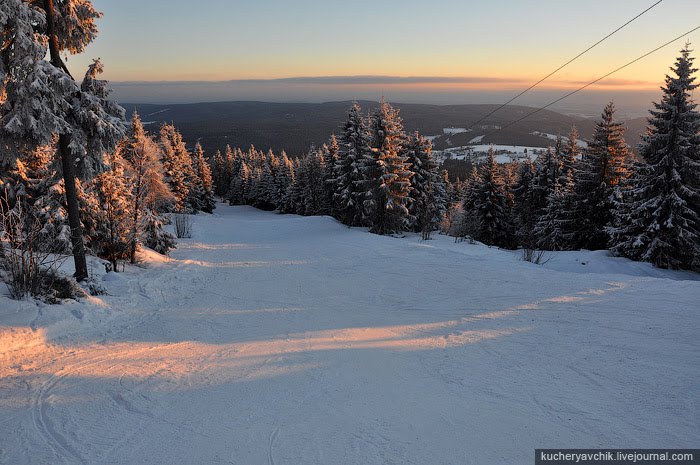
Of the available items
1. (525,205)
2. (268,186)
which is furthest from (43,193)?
(268,186)

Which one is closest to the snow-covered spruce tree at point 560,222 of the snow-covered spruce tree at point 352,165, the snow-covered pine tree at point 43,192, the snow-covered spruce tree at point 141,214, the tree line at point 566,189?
the tree line at point 566,189

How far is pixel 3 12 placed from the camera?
7582 mm

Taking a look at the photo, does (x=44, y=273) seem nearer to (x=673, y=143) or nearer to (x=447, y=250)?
(x=447, y=250)

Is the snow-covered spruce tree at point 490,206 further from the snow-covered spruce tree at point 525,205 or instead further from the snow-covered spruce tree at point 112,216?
the snow-covered spruce tree at point 112,216

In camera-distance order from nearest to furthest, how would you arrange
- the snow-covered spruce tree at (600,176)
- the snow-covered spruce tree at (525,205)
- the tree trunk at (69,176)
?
the tree trunk at (69,176) < the snow-covered spruce tree at (600,176) < the snow-covered spruce tree at (525,205)

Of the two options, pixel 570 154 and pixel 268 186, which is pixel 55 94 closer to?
pixel 570 154

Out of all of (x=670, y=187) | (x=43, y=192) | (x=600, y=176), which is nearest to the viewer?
Answer: (x=43, y=192)

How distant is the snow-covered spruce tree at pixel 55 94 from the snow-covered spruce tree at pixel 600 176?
25.0 meters

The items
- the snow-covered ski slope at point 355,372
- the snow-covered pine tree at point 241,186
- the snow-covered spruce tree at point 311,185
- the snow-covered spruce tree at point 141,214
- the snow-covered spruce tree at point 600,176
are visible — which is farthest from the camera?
the snow-covered pine tree at point 241,186

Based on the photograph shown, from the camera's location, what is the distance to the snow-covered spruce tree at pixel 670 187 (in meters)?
16.1

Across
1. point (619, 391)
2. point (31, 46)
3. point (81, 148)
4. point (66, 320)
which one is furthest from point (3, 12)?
point (619, 391)

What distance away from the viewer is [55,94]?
8.66 metres

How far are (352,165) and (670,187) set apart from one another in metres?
19.5

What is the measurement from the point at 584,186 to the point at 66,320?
26.8 meters
